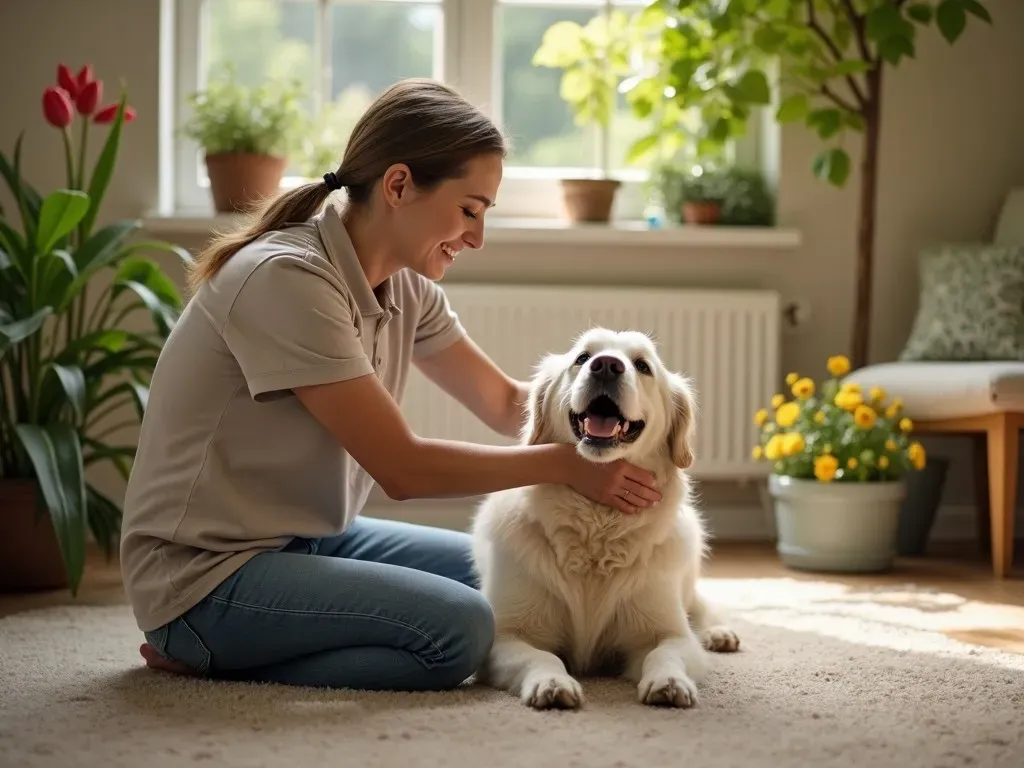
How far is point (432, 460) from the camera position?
6.07 feet

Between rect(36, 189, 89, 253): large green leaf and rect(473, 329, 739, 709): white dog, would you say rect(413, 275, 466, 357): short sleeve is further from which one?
rect(36, 189, 89, 253): large green leaf

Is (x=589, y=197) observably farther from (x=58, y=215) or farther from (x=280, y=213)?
(x=280, y=213)

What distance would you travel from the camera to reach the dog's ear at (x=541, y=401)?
6.76ft

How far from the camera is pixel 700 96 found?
12.3ft

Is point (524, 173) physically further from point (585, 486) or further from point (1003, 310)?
point (585, 486)

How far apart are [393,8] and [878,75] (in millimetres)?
1609

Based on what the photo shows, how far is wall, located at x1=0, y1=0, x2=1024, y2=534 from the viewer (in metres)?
3.99

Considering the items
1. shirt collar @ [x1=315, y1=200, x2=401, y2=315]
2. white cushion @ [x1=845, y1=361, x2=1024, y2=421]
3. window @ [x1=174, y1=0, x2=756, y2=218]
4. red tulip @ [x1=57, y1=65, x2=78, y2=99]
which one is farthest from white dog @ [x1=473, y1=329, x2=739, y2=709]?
window @ [x1=174, y1=0, x2=756, y2=218]

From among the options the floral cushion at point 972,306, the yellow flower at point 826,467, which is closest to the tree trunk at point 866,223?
the floral cushion at point 972,306

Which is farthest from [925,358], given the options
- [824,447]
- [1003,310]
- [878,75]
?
[878,75]

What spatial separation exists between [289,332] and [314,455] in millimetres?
229

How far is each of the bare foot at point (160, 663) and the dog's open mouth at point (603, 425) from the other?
2.47 feet

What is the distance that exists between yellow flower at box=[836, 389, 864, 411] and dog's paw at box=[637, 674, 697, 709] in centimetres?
173

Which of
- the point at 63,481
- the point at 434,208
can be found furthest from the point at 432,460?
the point at 63,481
